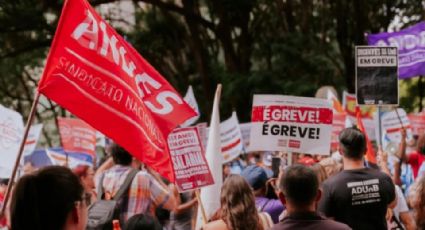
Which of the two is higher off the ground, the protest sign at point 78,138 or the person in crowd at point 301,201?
the protest sign at point 78,138

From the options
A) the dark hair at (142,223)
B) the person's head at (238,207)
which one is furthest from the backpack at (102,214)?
the dark hair at (142,223)

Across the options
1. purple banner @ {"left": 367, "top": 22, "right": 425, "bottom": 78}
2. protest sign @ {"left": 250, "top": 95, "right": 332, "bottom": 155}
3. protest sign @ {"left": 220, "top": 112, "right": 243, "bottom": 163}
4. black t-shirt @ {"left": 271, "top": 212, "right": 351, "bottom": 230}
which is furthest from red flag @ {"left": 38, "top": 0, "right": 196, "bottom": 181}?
protest sign @ {"left": 220, "top": 112, "right": 243, "bottom": 163}

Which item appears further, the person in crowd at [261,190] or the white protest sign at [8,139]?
the white protest sign at [8,139]

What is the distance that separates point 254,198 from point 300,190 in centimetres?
103

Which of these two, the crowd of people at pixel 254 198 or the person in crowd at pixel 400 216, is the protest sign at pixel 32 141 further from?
the person in crowd at pixel 400 216

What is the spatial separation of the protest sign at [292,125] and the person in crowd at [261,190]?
1.49 m

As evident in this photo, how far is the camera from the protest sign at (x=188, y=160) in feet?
22.7

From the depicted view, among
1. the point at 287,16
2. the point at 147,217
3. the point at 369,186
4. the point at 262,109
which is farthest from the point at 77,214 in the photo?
the point at 287,16

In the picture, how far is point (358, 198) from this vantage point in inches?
223

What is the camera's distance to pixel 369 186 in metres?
5.70

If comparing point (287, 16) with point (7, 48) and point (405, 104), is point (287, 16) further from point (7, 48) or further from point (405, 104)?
point (7, 48)

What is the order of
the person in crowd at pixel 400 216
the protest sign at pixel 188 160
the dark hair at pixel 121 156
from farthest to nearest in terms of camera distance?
the protest sign at pixel 188 160
the person in crowd at pixel 400 216
the dark hair at pixel 121 156

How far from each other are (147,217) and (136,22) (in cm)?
2137

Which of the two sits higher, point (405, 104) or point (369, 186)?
point (405, 104)
